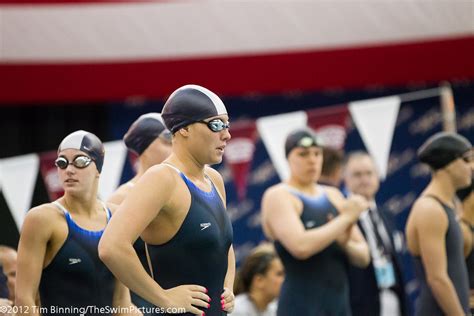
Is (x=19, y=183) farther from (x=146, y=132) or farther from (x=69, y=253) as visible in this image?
(x=69, y=253)

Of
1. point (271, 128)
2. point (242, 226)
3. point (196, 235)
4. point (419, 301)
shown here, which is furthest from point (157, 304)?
point (242, 226)

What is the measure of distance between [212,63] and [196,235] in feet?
20.9

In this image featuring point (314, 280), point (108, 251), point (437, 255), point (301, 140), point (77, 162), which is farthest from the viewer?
point (301, 140)

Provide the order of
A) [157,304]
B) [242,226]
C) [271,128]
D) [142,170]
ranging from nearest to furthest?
[157,304] < [142,170] < [271,128] < [242,226]

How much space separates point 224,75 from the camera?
963cm

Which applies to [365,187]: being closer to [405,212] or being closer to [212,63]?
[405,212]

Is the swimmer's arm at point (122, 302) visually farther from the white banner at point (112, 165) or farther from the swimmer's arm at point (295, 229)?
the white banner at point (112, 165)

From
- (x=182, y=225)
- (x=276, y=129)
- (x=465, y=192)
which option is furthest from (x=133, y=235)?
(x=276, y=129)

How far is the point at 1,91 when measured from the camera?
Answer: 31.5 ft

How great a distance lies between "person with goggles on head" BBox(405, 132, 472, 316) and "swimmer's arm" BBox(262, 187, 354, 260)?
44 cm

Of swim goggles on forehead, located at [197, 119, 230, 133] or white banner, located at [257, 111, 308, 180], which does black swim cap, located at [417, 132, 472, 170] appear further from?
swim goggles on forehead, located at [197, 119, 230, 133]

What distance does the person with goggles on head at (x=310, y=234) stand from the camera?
4.96m

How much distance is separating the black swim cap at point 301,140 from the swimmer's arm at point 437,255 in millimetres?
774

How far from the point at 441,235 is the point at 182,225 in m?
2.04
